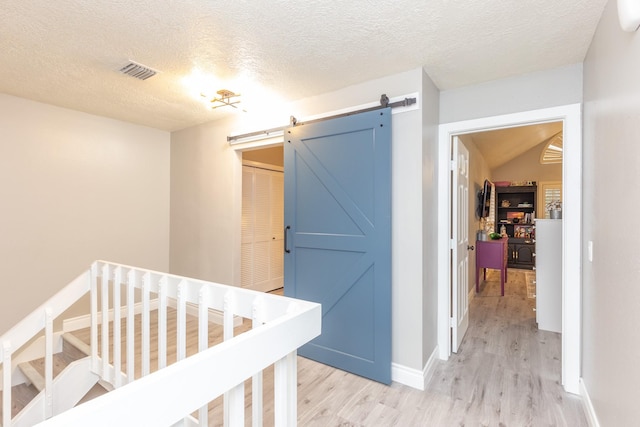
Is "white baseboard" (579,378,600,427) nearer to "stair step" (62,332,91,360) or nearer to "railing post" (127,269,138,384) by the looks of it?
"railing post" (127,269,138,384)

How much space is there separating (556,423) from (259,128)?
336cm

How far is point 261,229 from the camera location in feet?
16.0

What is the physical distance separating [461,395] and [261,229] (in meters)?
3.48

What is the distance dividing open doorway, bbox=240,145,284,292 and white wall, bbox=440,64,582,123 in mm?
2840

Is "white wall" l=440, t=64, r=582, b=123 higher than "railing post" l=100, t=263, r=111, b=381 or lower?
higher

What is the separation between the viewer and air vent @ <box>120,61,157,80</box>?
228 centimetres

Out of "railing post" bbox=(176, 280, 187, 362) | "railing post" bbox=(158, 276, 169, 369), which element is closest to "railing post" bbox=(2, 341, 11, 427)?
"railing post" bbox=(158, 276, 169, 369)

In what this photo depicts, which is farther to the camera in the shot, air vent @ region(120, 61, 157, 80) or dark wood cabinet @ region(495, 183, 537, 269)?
dark wood cabinet @ region(495, 183, 537, 269)

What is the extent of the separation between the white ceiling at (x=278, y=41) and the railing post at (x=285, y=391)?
1741mm

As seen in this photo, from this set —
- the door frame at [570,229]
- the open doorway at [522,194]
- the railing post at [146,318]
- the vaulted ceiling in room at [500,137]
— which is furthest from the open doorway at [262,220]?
the open doorway at [522,194]

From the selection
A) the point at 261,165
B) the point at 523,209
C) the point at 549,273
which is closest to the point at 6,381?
the point at 261,165

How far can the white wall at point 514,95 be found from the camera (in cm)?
224

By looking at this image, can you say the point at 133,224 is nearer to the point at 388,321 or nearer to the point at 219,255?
the point at 219,255

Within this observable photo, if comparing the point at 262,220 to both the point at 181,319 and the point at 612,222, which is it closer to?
the point at 181,319
